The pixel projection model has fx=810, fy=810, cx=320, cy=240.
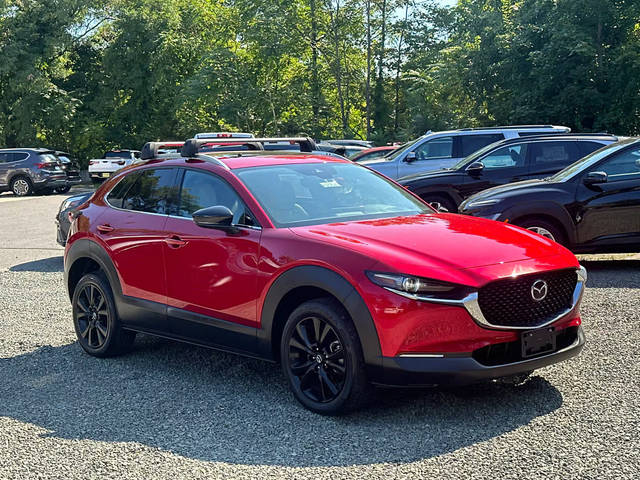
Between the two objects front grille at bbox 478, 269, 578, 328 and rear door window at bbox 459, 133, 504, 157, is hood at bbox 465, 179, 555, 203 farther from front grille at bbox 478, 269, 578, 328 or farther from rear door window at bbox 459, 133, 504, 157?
front grille at bbox 478, 269, 578, 328

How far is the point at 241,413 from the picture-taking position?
5.04 m

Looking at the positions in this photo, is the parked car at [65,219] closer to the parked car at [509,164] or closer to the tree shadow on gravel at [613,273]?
the parked car at [509,164]

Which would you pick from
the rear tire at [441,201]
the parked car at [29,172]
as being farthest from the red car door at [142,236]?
the parked car at [29,172]

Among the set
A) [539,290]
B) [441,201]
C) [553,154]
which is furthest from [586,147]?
[539,290]

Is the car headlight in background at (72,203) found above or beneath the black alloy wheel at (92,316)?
above

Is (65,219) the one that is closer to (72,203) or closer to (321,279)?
(72,203)

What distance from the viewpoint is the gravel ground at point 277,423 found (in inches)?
161

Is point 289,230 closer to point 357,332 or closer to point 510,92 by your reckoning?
point 357,332

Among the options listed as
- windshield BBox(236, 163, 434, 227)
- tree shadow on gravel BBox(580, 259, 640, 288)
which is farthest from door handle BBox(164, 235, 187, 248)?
tree shadow on gravel BBox(580, 259, 640, 288)

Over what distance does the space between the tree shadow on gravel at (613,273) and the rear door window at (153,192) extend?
196 inches

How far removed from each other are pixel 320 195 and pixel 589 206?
522 centimetres

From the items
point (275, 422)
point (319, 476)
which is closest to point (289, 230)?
point (275, 422)

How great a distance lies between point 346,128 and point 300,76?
13.1ft

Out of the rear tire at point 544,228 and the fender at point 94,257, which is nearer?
the fender at point 94,257
